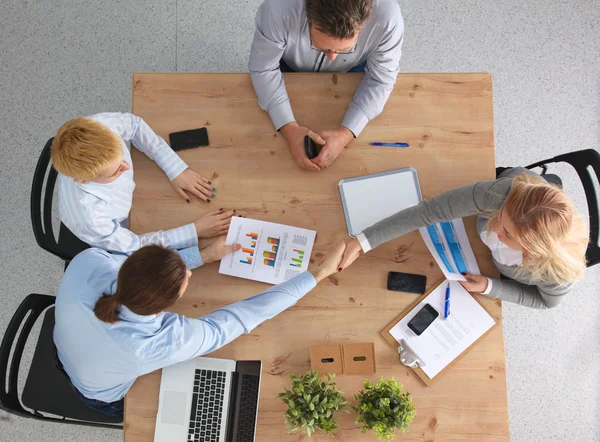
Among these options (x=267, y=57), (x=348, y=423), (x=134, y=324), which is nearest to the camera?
(x=134, y=324)

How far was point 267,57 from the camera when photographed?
1.49m

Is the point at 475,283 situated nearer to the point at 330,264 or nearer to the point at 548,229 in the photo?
the point at 548,229

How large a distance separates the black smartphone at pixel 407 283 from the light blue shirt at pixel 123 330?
269mm

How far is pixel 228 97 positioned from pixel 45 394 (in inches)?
46.4

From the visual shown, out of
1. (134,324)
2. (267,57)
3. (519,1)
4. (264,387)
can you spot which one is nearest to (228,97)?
(267,57)

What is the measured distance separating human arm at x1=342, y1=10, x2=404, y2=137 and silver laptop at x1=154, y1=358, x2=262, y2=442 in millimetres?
831

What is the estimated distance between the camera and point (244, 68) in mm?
2363

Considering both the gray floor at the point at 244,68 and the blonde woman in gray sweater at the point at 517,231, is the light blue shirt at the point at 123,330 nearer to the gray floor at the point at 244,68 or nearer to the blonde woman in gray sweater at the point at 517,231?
the blonde woman in gray sweater at the point at 517,231

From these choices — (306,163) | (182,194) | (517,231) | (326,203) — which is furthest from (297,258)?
(517,231)

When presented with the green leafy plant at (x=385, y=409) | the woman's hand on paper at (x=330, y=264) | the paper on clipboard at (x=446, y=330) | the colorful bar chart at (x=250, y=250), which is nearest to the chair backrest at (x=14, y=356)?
the colorful bar chart at (x=250, y=250)

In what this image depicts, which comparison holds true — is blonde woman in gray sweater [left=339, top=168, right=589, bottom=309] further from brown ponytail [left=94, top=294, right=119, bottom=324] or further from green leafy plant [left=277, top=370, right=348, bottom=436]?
brown ponytail [left=94, top=294, right=119, bottom=324]

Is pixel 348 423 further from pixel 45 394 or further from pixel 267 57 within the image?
pixel 267 57

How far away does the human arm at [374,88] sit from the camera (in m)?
1.49

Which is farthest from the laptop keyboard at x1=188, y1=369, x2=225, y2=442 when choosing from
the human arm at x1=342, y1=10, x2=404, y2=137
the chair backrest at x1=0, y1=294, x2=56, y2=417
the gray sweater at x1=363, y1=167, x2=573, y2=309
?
the human arm at x1=342, y1=10, x2=404, y2=137
